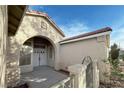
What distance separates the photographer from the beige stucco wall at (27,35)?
6.19 metres

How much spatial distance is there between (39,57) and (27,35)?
3.75m

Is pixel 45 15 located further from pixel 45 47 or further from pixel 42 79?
pixel 42 79

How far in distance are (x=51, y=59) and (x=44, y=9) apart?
4.87m

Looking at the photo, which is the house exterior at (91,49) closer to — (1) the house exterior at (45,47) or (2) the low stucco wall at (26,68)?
(1) the house exterior at (45,47)

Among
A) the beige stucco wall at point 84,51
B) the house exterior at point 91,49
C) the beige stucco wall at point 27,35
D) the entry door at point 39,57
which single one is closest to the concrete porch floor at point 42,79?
the beige stucco wall at point 27,35

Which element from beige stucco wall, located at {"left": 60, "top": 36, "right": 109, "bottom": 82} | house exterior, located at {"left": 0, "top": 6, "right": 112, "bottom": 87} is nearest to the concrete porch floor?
house exterior, located at {"left": 0, "top": 6, "right": 112, "bottom": 87}

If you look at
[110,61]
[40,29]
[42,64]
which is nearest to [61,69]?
[42,64]

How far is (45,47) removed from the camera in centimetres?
1105

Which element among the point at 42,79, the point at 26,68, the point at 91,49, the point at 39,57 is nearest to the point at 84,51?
the point at 91,49

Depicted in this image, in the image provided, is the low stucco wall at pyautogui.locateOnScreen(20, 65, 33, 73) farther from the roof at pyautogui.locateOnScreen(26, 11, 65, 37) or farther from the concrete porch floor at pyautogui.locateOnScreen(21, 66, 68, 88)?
the roof at pyautogui.locateOnScreen(26, 11, 65, 37)

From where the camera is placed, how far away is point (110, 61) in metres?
5.18

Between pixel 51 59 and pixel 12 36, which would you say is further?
pixel 51 59

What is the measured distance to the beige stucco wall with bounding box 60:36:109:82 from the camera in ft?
17.7
